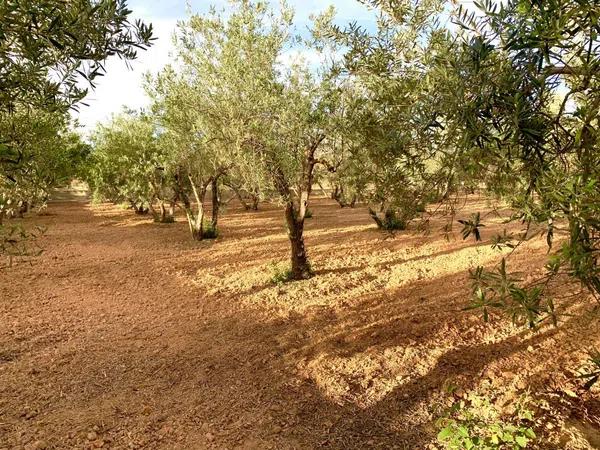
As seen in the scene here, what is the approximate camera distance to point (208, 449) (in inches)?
204

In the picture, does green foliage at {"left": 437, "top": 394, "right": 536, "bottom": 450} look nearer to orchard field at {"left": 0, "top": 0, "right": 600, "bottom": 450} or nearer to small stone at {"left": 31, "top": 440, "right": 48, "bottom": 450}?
orchard field at {"left": 0, "top": 0, "right": 600, "bottom": 450}

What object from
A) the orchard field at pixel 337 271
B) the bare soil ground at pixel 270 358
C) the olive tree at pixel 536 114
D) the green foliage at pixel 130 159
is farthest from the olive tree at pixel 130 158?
the olive tree at pixel 536 114

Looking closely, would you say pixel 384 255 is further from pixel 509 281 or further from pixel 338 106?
pixel 509 281

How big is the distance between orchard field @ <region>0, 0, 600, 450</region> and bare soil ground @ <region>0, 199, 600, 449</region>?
48 mm

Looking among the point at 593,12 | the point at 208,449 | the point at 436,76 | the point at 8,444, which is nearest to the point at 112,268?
the point at 8,444

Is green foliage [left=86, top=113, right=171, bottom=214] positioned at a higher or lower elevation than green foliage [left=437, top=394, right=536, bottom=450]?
higher

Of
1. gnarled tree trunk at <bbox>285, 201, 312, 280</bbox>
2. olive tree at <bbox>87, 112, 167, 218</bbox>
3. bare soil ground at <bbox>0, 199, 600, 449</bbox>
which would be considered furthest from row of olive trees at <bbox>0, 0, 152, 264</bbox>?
olive tree at <bbox>87, 112, 167, 218</bbox>

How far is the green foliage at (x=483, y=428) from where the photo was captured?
4.67m

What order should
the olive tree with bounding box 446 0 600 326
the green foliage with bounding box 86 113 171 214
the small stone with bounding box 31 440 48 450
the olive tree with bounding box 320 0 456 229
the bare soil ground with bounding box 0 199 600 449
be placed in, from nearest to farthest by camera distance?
the olive tree with bounding box 446 0 600 326, the olive tree with bounding box 320 0 456 229, the small stone with bounding box 31 440 48 450, the bare soil ground with bounding box 0 199 600 449, the green foliage with bounding box 86 113 171 214

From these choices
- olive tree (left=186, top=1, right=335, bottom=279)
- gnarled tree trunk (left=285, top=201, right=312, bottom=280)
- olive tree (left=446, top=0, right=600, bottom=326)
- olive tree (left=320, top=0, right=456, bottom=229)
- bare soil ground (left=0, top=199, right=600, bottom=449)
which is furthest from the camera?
gnarled tree trunk (left=285, top=201, right=312, bottom=280)

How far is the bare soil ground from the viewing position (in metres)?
5.56

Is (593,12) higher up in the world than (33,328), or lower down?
higher up

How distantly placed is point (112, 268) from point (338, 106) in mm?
10793

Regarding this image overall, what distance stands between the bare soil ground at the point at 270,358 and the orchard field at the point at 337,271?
0.16 feet
